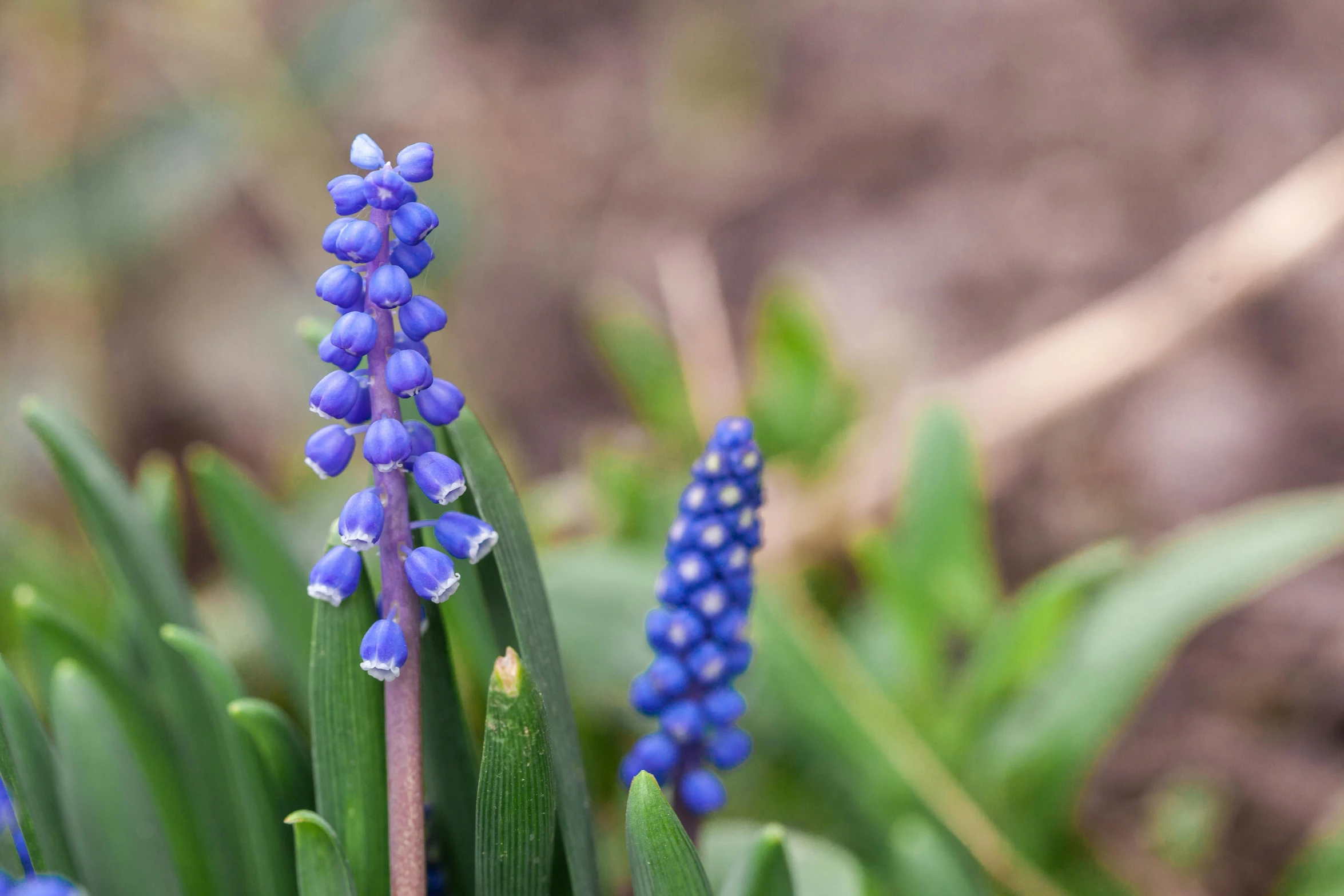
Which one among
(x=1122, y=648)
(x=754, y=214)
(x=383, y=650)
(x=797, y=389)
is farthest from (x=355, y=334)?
(x=754, y=214)

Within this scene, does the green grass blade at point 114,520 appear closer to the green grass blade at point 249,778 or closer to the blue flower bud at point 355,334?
the green grass blade at point 249,778

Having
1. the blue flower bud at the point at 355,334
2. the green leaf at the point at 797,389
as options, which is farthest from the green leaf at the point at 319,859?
the green leaf at the point at 797,389

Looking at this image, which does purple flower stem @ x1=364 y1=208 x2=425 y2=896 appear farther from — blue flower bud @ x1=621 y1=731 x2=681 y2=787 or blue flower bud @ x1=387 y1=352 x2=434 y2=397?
blue flower bud @ x1=621 y1=731 x2=681 y2=787

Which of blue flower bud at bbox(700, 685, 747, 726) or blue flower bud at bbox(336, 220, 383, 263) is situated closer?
blue flower bud at bbox(336, 220, 383, 263)

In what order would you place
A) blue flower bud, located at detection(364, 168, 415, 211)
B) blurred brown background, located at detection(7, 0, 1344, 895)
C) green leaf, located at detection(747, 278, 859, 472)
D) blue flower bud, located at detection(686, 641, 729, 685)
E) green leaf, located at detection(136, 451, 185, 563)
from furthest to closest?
1. blurred brown background, located at detection(7, 0, 1344, 895)
2. green leaf, located at detection(747, 278, 859, 472)
3. green leaf, located at detection(136, 451, 185, 563)
4. blue flower bud, located at detection(686, 641, 729, 685)
5. blue flower bud, located at detection(364, 168, 415, 211)

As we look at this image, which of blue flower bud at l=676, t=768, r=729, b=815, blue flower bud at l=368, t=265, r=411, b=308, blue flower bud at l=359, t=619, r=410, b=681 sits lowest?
blue flower bud at l=676, t=768, r=729, b=815

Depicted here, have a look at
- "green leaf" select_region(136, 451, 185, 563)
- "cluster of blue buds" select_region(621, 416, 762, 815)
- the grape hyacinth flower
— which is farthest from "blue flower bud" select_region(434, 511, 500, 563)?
"green leaf" select_region(136, 451, 185, 563)
